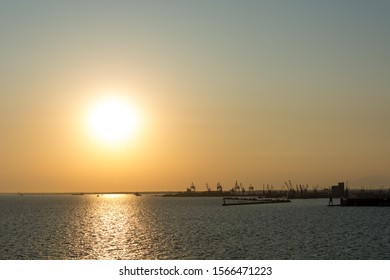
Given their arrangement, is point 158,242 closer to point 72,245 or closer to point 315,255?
point 72,245

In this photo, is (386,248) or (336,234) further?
(336,234)

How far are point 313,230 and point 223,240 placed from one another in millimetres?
25838

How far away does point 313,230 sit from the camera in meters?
114
